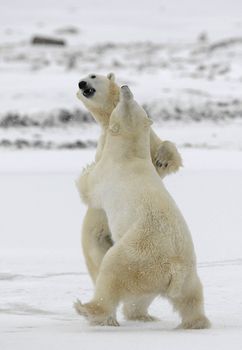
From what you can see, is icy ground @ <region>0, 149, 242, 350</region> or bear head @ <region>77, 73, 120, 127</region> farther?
bear head @ <region>77, 73, 120, 127</region>

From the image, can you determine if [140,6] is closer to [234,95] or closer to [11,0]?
[11,0]

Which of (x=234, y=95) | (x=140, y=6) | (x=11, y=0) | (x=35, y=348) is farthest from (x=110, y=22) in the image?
(x=35, y=348)

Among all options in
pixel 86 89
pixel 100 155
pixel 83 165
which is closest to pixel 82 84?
pixel 86 89

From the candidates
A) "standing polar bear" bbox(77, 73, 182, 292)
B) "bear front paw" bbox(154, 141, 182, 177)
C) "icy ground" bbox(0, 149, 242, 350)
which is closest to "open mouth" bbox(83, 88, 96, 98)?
"standing polar bear" bbox(77, 73, 182, 292)

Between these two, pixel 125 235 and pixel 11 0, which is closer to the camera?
pixel 125 235

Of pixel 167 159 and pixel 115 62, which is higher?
pixel 167 159

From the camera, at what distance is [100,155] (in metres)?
4.74

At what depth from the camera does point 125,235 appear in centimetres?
411

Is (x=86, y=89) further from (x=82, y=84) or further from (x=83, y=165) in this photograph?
(x=83, y=165)

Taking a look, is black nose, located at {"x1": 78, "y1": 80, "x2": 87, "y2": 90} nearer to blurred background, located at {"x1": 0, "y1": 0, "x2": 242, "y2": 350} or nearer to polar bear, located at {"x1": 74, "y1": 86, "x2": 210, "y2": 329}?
polar bear, located at {"x1": 74, "y1": 86, "x2": 210, "y2": 329}

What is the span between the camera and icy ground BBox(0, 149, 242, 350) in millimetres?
3680

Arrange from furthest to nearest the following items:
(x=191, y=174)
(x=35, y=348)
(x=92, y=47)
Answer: (x=92, y=47) < (x=191, y=174) < (x=35, y=348)

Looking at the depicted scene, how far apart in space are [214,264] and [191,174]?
140 inches

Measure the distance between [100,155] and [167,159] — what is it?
329 millimetres
